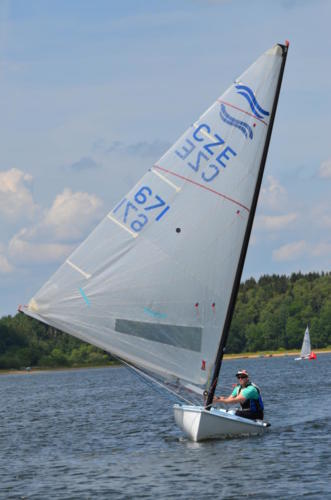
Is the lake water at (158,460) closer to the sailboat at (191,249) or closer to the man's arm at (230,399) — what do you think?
the man's arm at (230,399)

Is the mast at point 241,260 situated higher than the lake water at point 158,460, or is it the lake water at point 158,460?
the mast at point 241,260

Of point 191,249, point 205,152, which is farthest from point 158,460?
point 205,152

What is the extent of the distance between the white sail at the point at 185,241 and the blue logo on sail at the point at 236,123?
3cm

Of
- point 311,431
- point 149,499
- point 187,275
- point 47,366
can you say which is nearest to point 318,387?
point 311,431

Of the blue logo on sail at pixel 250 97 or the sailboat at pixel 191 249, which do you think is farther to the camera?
the blue logo on sail at pixel 250 97

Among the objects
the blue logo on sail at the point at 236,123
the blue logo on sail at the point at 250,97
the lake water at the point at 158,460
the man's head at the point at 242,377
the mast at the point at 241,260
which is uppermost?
the blue logo on sail at the point at 250,97

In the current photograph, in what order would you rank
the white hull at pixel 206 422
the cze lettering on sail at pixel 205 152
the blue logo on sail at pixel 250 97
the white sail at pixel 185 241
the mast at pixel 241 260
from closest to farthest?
the white sail at pixel 185 241 → the cze lettering on sail at pixel 205 152 → the blue logo on sail at pixel 250 97 → the white hull at pixel 206 422 → the mast at pixel 241 260

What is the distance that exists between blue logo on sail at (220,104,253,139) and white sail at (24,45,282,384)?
0.10 feet

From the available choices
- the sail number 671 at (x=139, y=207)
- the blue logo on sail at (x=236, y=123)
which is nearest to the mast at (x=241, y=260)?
the blue logo on sail at (x=236, y=123)

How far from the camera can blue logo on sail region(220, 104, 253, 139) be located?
99.0 feet

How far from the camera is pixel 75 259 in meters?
28.2

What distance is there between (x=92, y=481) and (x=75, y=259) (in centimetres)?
604

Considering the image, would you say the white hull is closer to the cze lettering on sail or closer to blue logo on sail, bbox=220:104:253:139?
the cze lettering on sail

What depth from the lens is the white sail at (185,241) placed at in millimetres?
29141
